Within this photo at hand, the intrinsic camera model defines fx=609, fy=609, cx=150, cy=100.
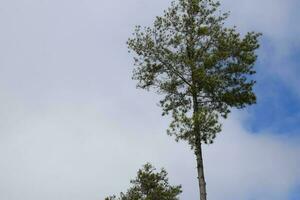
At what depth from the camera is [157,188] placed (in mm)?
59844

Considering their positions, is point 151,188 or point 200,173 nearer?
point 200,173

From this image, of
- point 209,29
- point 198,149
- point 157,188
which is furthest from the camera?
point 157,188

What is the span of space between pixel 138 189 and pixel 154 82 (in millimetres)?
29970

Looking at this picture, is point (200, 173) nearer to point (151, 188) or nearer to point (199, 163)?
point (199, 163)

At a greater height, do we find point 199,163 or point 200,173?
point 199,163

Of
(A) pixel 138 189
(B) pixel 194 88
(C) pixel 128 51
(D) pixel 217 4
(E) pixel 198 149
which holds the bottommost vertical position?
(E) pixel 198 149

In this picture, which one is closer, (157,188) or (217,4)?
(217,4)

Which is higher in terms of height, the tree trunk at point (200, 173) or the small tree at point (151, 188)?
the small tree at point (151, 188)

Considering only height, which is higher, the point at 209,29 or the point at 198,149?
the point at 209,29

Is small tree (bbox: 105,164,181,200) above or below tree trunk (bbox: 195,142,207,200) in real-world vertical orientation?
above

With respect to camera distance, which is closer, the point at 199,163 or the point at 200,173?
the point at 200,173

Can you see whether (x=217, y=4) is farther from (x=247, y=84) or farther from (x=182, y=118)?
(x=182, y=118)

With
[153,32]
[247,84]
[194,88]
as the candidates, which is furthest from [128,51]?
[247,84]

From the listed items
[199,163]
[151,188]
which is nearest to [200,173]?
[199,163]
